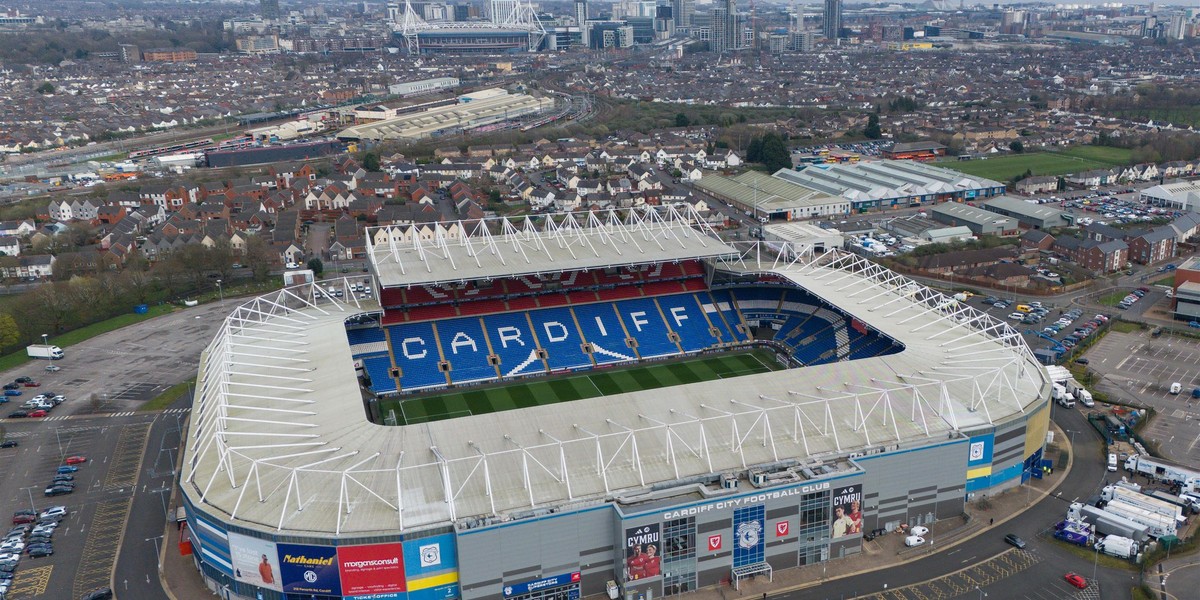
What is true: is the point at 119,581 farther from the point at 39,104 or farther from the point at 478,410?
the point at 39,104

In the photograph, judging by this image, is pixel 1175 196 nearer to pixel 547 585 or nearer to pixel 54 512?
pixel 547 585

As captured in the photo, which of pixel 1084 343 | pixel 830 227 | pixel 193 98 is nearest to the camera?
pixel 1084 343

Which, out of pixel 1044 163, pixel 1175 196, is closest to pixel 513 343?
pixel 1175 196

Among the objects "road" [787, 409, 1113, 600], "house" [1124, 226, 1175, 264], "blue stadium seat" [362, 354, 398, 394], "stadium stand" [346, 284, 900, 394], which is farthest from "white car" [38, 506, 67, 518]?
"house" [1124, 226, 1175, 264]

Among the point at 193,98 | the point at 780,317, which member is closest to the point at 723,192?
the point at 780,317

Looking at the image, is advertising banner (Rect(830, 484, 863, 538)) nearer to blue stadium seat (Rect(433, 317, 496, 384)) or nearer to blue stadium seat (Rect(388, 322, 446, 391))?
blue stadium seat (Rect(433, 317, 496, 384))

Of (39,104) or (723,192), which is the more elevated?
(39,104)

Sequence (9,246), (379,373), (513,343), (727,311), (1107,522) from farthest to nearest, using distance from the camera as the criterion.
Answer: (9,246) < (727,311) < (513,343) < (379,373) < (1107,522)

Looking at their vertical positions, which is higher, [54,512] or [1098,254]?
[1098,254]
